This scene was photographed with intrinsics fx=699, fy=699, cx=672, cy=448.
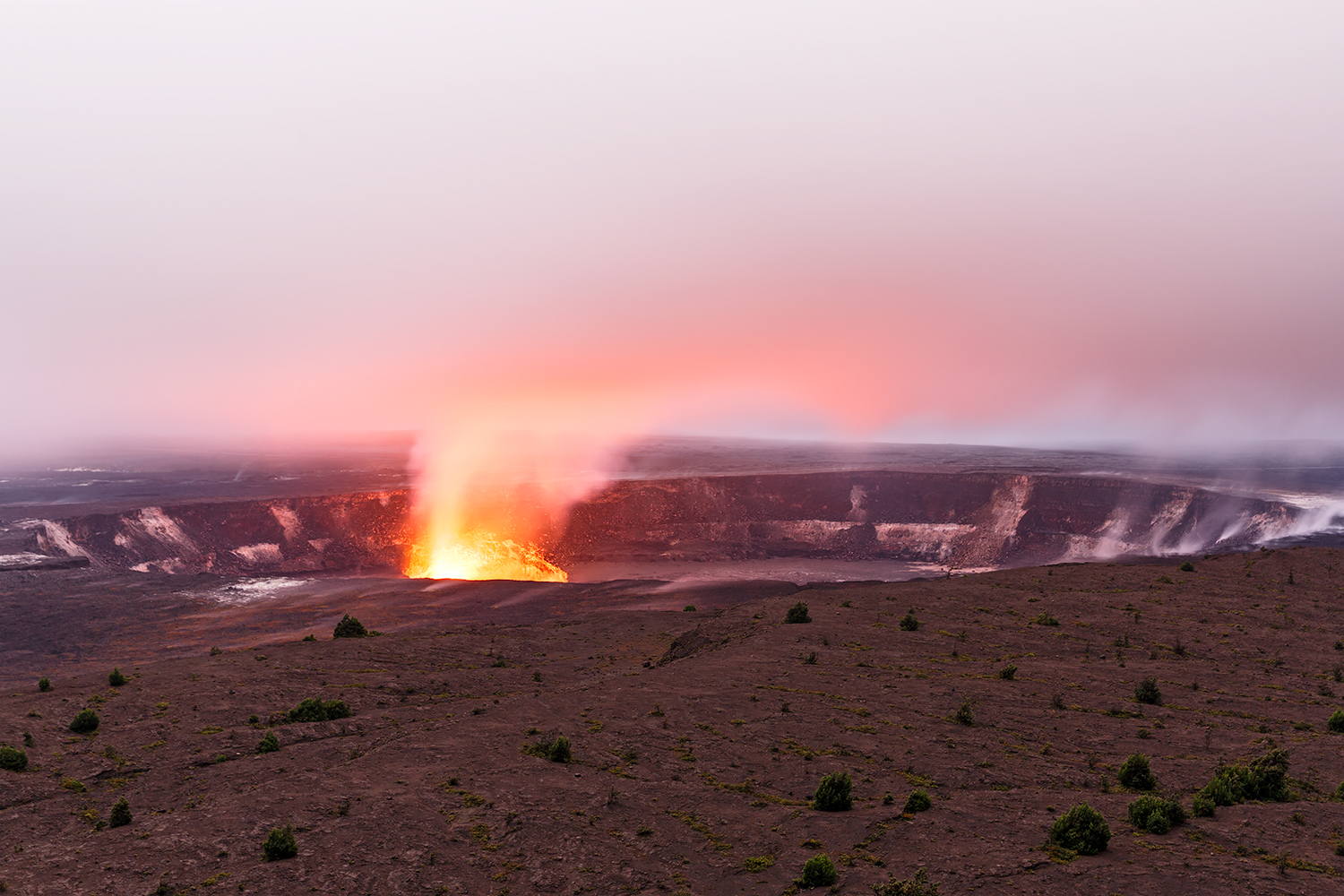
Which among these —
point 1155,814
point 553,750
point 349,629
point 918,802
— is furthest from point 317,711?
point 1155,814

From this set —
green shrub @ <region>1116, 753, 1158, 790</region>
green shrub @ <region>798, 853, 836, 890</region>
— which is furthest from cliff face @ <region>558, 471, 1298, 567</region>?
green shrub @ <region>798, 853, 836, 890</region>

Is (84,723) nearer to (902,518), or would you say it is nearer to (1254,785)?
(1254,785)

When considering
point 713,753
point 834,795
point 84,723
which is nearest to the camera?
point 834,795

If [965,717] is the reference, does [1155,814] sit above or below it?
above

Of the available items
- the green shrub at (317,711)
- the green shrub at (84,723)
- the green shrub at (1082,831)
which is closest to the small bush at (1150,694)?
the green shrub at (1082,831)

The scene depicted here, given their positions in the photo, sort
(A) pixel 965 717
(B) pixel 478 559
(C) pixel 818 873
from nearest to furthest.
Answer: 1. (C) pixel 818 873
2. (A) pixel 965 717
3. (B) pixel 478 559

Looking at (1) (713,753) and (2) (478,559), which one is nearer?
(1) (713,753)
